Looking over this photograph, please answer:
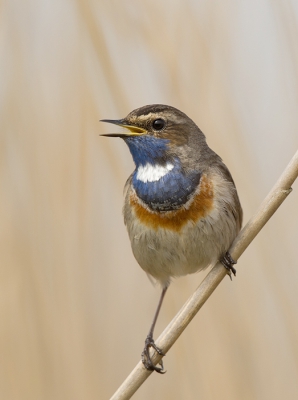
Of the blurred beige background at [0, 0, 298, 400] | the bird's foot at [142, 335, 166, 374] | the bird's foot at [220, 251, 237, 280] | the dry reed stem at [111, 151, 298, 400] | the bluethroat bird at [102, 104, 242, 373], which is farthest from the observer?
the blurred beige background at [0, 0, 298, 400]

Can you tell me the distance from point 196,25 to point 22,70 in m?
0.96

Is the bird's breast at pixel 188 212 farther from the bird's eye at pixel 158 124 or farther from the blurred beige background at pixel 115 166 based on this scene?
the blurred beige background at pixel 115 166

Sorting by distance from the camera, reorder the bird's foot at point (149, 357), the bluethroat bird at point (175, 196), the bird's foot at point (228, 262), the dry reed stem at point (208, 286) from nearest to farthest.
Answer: the dry reed stem at point (208, 286) < the bird's foot at point (149, 357) < the bird's foot at point (228, 262) < the bluethroat bird at point (175, 196)

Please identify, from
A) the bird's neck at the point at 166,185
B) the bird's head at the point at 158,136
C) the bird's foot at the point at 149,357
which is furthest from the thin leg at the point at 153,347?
the bird's head at the point at 158,136

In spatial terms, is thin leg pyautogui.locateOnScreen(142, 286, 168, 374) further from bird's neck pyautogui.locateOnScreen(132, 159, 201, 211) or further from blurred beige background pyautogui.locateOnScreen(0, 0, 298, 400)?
bird's neck pyautogui.locateOnScreen(132, 159, 201, 211)

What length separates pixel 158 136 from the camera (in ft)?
10.0

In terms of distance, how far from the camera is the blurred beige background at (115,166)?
11.1 feet

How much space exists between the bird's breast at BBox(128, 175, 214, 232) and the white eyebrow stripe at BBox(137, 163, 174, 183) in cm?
15

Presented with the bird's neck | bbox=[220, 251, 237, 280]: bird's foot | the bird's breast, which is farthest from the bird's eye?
bbox=[220, 251, 237, 280]: bird's foot

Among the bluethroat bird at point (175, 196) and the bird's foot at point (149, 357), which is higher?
the bluethroat bird at point (175, 196)

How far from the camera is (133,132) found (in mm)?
3033

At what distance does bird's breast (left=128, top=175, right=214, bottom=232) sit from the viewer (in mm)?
2988

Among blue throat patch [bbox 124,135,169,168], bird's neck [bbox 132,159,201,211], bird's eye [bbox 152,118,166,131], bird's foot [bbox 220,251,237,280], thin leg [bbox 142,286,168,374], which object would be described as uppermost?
bird's eye [bbox 152,118,166,131]

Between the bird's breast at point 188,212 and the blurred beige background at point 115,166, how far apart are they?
454 mm
